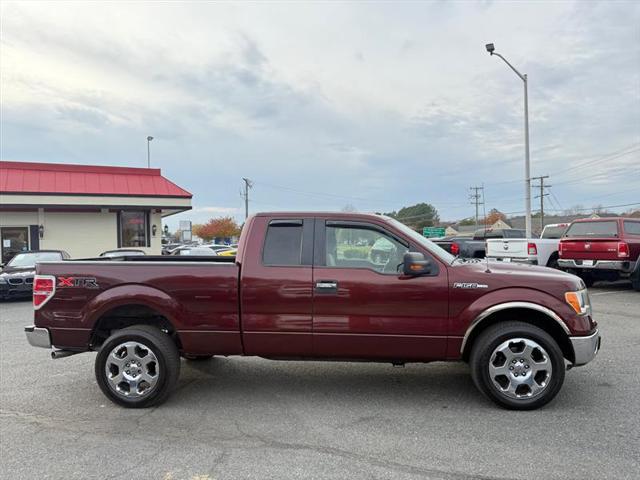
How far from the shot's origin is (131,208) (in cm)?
2080

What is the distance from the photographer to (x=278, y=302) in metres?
4.44

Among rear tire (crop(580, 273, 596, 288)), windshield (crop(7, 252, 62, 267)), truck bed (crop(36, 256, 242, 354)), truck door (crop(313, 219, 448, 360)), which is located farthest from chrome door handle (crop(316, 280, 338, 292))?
windshield (crop(7, 252, 62, 267))

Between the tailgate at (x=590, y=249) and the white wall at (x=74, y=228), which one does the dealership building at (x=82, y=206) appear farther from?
the tailgate at (x=590, y=249)

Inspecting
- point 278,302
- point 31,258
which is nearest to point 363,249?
point 278,302

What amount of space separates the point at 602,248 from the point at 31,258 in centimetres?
1553

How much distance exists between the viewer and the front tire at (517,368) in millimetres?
4207

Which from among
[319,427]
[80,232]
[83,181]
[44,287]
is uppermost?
[83,181]

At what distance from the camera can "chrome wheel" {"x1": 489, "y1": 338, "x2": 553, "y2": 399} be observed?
422cm

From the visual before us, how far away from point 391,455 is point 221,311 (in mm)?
2005

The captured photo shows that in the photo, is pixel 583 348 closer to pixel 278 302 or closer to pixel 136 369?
pixel 278 302

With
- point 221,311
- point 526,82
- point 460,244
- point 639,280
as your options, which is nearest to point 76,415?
point 221,311

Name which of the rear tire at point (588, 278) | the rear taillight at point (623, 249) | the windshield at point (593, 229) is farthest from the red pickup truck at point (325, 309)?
the rear tire at point (588, 278)

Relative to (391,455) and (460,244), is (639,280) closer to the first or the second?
(460,244)

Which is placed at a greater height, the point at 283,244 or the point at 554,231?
the point at 554,231
